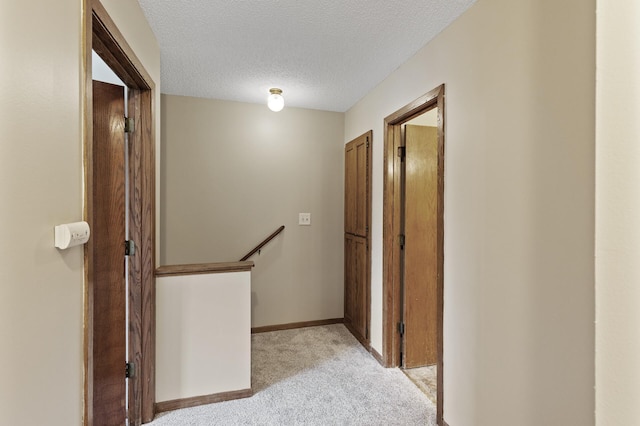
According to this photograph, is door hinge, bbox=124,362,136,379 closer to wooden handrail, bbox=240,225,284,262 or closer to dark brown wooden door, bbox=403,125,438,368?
wooden handrail, bbox=240,225,284,262

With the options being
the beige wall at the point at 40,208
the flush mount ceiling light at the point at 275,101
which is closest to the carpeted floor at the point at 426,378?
the beige wall at the point at 40,208

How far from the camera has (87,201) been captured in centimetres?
110

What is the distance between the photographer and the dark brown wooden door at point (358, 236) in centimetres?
288

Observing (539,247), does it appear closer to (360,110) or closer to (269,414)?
(269,414)

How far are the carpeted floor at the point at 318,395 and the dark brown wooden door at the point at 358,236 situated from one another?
0.32m

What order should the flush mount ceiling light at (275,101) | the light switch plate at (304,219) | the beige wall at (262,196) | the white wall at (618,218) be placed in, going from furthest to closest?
the light switch plate at (304,219) → the beige wall at (262,196) → the flush mount ceiling light at (275,101) → the white wall at (618,218)

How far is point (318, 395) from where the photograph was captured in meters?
2.15

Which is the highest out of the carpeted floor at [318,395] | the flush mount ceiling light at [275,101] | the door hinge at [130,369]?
the flush mount ceiling light at [275,101]

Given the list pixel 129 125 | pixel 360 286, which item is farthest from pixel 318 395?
pixel 129 125

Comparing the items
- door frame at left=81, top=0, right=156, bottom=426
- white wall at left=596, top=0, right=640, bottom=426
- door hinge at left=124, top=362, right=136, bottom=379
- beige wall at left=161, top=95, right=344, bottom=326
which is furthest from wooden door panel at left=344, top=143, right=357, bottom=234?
white wall at left=596, top=0, right=640, bottom=426

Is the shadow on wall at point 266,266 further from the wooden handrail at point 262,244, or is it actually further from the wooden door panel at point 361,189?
the wooden door panel at point 361,189

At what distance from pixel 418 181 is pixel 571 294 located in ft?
5.09

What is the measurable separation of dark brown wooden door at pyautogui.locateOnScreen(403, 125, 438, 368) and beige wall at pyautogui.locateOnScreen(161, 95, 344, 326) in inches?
42.3

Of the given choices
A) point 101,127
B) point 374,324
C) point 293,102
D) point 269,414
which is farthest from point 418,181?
point 101,127
